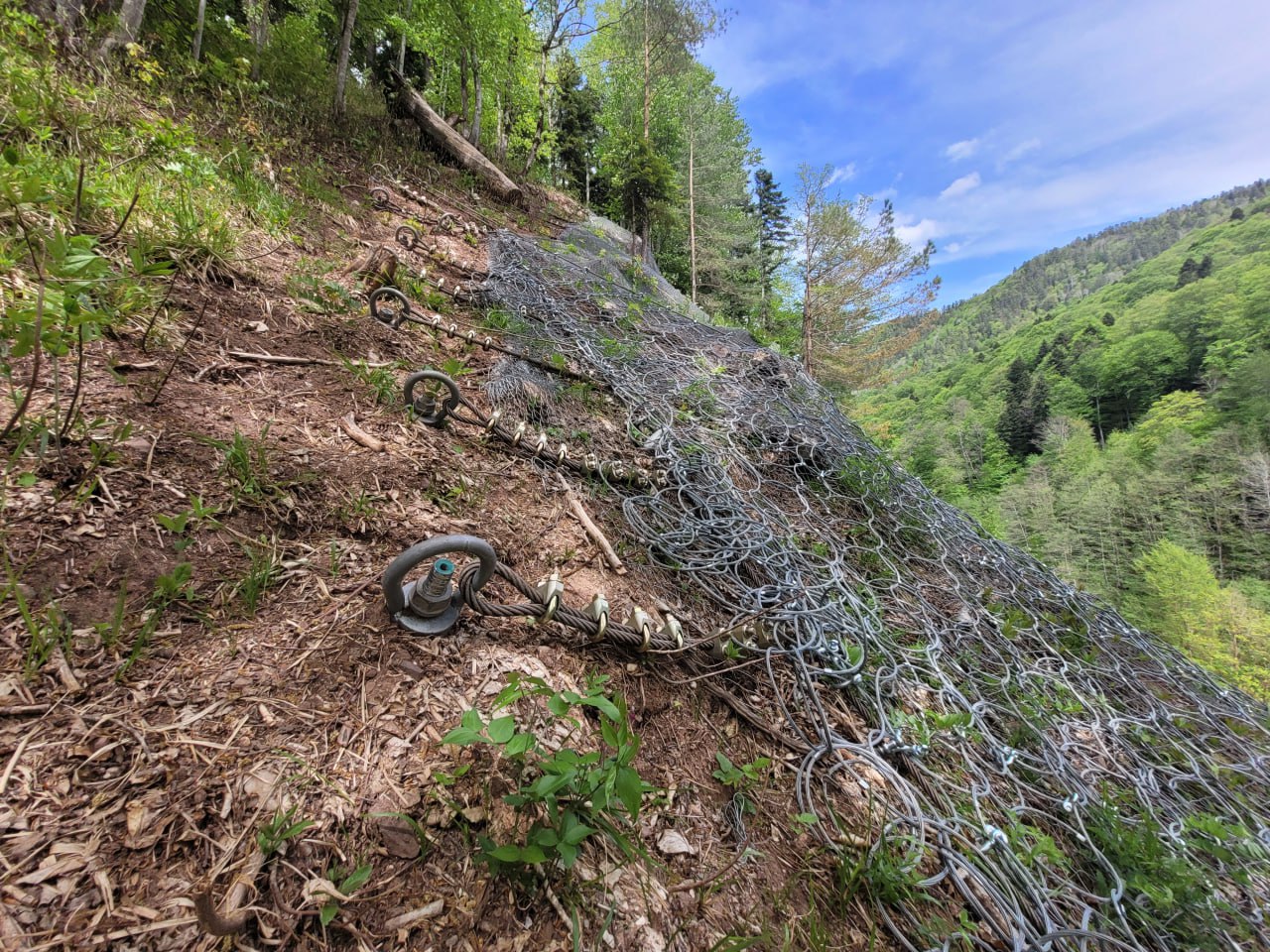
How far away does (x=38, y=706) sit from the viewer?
30.0 inches

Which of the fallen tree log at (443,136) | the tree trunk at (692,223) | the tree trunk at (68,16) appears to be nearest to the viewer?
the tree trunk at (68,16)

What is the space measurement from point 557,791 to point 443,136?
962cm

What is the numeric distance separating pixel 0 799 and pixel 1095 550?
2797 centimetres

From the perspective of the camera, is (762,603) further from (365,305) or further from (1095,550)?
(1095,550)

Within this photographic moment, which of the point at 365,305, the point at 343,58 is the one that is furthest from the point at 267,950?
the point at 343,58

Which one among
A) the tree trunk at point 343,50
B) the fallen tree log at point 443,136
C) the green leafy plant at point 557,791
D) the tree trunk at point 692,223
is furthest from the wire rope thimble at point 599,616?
the tree trunk at point 692,223

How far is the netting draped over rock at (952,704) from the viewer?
1.21m

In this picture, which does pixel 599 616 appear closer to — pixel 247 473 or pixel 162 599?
pixel 162 599

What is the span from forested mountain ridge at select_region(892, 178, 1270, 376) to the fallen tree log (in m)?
67.6

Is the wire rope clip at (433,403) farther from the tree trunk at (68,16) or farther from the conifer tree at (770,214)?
the conifer tree at (770,214)

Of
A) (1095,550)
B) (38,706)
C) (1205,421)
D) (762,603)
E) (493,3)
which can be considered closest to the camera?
(38,706)

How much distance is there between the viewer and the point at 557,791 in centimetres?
83

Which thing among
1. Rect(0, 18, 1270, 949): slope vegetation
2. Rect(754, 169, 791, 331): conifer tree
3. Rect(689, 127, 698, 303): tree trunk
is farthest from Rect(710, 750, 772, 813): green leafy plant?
Rect(754, 169, 791, 331): conifer tree

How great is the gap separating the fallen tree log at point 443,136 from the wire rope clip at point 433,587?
8.67m
